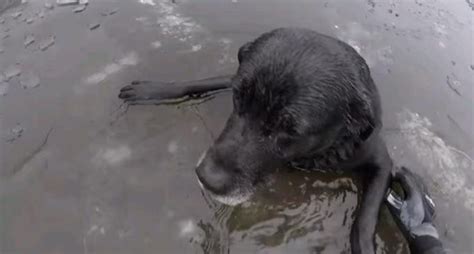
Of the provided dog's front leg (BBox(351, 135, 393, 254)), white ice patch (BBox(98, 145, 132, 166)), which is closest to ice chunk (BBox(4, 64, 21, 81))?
white ice patch (BBox(98, 145, 132, 166))

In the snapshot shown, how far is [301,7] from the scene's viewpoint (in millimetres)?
6102

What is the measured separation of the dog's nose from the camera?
3.68m

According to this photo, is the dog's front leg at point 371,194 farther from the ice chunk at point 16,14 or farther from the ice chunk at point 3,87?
the ice chunk at point 16,14

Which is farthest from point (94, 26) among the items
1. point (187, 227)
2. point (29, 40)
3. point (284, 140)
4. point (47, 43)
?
point (284, 140)

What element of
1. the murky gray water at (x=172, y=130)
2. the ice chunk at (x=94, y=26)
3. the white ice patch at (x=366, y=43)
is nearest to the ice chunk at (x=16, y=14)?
the murky gray water at (x=172, y=130)

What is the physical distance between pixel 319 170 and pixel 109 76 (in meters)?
1.98

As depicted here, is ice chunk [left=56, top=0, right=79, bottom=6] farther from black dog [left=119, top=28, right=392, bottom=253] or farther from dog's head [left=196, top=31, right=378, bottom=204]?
dog's head [left=196, top=31, right=378, bottom=204]

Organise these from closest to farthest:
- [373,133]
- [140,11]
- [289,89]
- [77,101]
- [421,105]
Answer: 1. [289,89]
2. [373,133]
3. [77,101]
4. [421,105]
5. [140,11]

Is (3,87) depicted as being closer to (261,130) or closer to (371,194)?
(261,130)

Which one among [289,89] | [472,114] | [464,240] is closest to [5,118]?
[289,89]

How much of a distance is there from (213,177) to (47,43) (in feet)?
8.44

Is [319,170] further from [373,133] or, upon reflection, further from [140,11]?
[140,11]

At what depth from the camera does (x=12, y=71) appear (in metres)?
5.06

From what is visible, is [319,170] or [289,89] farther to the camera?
[319,170]
